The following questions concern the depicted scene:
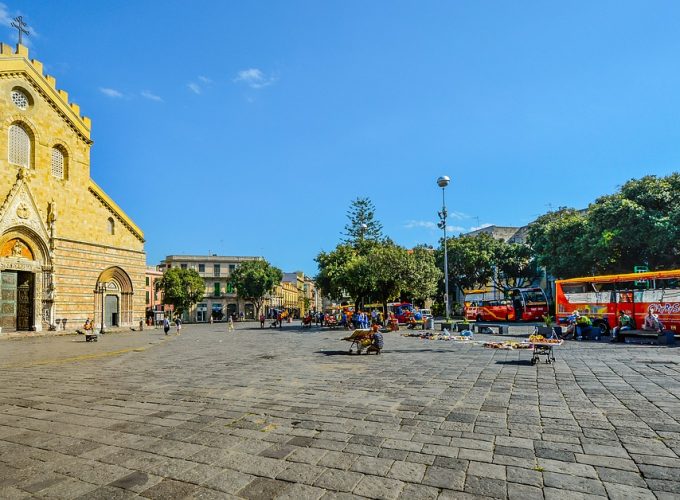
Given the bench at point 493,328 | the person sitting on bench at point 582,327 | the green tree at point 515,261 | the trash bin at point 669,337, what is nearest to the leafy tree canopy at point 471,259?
the green tree at point 515,261

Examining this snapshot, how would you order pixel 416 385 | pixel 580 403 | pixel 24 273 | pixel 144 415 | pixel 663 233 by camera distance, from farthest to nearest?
pixel 663 233, pixel 24 273, pixel 416 385, pixel 580 403, pixel 144 415

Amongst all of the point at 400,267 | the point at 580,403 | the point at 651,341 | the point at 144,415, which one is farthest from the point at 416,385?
the point at 400,267

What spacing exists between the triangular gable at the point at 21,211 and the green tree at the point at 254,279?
39380 mm

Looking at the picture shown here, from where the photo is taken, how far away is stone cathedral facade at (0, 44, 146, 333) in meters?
27.2

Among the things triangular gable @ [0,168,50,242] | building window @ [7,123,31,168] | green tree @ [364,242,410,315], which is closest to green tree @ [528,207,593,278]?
green tree @ [364,242,410,315]

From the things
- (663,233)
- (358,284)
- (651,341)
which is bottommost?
(651,341)

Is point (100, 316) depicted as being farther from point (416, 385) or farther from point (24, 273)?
point (416, 385)

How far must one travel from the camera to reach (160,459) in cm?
470

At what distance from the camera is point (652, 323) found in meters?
20.1

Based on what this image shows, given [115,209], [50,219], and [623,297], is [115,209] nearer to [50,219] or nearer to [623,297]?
[50,219]

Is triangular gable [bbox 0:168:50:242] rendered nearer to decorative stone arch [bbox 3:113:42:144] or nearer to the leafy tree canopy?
decorative stone arch [bbox 3:113:42:144]

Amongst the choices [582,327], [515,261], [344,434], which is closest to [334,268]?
[582,327]

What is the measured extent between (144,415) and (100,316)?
30303 mm

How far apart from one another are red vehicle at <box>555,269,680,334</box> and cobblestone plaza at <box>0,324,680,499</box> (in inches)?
526
